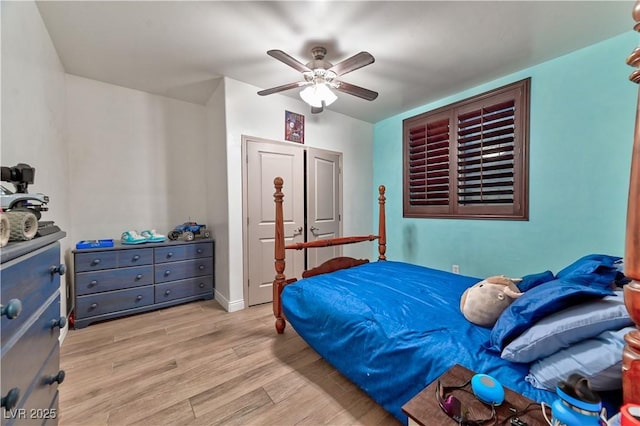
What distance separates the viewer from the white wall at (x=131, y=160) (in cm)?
275

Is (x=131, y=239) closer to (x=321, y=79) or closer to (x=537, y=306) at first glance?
(x=321, y=79)

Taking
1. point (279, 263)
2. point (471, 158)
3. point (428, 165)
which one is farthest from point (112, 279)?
point (471, 158)

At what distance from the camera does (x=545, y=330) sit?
36.8 inches

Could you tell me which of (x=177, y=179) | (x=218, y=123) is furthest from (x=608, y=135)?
(x=177, y=179)

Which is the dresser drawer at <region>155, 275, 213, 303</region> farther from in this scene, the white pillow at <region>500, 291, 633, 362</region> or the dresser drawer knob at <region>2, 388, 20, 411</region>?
the white pillow at <region>500, 291, 633, 362</region>

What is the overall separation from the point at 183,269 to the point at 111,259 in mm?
688

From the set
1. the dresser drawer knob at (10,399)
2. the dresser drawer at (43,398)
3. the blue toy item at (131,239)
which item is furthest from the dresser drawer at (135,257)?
the dresser drawer knob at (10,399)

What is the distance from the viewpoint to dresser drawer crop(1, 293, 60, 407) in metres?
0.63

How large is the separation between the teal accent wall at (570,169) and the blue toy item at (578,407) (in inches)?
92.9

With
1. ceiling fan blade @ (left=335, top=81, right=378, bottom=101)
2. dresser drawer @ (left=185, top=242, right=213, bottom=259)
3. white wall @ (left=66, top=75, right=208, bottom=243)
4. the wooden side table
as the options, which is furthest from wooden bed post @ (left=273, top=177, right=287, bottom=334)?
white wall @ (left=66, top=75, right=208, bottom=243)

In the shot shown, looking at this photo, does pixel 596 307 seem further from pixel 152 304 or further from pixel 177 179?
pixel 177 179

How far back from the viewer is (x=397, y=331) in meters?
1.30

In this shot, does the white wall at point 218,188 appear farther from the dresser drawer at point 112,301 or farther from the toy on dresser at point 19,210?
the toy on dresser at point 19,210

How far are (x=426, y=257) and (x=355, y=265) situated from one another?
140 centimetres
